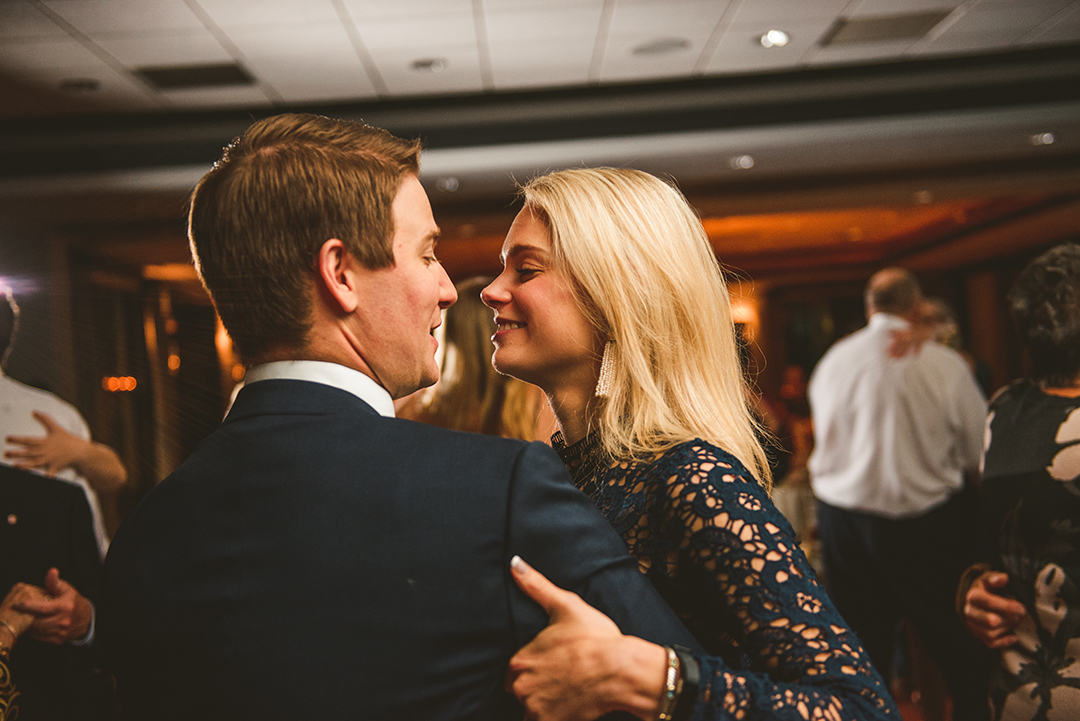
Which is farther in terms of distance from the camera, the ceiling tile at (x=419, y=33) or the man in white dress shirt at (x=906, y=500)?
the ceiling tile at (x=419, y=33)

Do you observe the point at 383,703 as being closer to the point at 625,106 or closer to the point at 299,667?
the point at 299,667

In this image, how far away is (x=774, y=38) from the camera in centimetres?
383

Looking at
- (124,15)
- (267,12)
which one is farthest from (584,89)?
(124,15)

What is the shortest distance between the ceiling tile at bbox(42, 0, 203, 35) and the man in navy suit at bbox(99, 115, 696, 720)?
2975mm

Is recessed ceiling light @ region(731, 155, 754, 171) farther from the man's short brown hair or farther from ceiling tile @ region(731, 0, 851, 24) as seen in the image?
the man's short brown hair

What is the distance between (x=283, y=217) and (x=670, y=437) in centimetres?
54

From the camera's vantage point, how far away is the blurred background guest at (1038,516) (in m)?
1.44

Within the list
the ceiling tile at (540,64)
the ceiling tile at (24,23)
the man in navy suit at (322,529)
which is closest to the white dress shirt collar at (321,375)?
the man in navy suit at (322,529)

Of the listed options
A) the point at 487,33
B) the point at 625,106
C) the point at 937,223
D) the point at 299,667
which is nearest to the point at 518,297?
the point at 299,667

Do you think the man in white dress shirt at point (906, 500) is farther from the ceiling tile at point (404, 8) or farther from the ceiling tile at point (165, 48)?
the ceiling tile at point (165, 48)

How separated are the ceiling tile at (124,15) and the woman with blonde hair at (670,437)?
9.42ft

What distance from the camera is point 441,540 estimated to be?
657mm

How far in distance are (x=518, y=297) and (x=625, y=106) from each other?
385 centimetres

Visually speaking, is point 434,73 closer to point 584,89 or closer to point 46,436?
point 584,89
